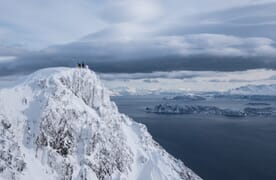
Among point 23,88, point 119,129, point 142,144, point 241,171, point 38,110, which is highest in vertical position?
point 23,88

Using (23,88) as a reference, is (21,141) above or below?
below

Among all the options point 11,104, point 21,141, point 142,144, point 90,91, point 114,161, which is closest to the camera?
point 21,141

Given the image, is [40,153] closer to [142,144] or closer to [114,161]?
[114,161]

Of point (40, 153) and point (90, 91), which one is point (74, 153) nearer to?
point (40, 153)

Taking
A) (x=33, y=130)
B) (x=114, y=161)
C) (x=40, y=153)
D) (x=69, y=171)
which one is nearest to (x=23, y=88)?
(x=33, y=130)

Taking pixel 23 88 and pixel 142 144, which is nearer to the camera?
pixel 23 88

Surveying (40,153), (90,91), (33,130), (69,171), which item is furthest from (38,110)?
(90,91)

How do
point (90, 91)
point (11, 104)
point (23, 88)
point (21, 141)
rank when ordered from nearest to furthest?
point (21, 141)
point (11, 104)
point (23, 88)
point (90, 91)
